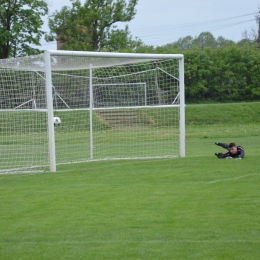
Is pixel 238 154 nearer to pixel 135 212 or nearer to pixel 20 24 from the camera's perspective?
pixel 135 212

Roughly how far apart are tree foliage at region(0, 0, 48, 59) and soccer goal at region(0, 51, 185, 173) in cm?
2170

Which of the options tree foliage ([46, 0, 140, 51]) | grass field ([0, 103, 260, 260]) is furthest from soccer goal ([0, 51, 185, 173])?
tree foliage ([46, 0, 140, 51])

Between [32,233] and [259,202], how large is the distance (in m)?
4.01

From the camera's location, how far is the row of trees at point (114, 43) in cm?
4247

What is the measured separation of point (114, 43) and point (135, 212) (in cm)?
4723

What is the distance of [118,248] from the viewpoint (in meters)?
7.25

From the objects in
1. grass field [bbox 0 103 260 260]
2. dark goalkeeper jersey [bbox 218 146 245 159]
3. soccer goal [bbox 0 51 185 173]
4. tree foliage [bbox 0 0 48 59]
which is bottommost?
grass field [bbox 0 103 260 260]

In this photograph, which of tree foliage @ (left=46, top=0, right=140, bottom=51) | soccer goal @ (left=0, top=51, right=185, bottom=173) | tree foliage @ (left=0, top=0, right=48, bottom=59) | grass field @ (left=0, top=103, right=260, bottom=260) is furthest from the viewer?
tree foliage @ (left=46, top=0, right=140, bottom=51)

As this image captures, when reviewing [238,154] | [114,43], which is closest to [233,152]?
[238,154]

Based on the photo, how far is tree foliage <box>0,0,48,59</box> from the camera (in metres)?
42.1

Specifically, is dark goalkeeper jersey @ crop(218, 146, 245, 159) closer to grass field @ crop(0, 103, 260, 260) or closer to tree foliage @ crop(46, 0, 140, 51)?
grass field @ crop(0, 103, 260, 260)

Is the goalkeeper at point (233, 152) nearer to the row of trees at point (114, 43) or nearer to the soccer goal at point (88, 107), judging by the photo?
the soccer goal at point (88, 107)

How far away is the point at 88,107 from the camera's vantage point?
19438mm

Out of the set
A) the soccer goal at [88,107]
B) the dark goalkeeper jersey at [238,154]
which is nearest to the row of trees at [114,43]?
the soccer goal at [88,107]
